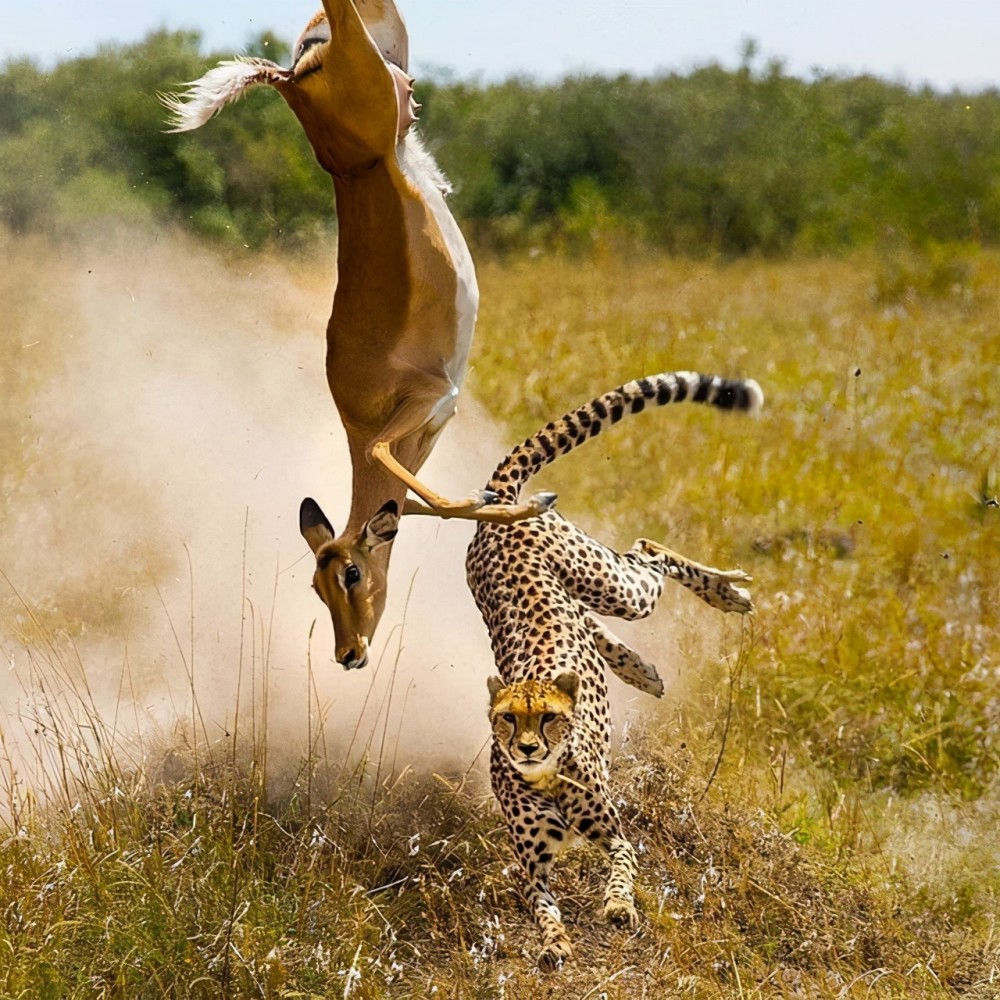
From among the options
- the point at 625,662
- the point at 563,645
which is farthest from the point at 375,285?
the point at 625,662

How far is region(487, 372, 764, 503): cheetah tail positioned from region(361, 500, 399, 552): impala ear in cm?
82

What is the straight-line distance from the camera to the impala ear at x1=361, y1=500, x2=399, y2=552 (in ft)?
17.8

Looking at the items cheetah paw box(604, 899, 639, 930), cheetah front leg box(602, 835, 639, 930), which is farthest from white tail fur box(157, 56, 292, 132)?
cheetah paw box(604, 899, 639, 930)

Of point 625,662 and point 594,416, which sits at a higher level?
point 594,416

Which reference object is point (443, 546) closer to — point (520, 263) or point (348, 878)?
point (348, 878)

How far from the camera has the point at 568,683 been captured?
5398 mm

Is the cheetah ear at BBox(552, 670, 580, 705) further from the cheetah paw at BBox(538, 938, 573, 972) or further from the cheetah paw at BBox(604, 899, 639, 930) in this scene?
the cheetah paw at BBox(538, 938, 573, 972)

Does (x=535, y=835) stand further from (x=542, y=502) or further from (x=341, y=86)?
(x=341, y=86)

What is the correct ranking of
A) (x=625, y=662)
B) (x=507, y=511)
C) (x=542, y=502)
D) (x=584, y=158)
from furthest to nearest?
(x=584, y=158), (x=625, y=662), (x=507, y=511), (x=542, y=502)

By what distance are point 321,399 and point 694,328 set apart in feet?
13.0

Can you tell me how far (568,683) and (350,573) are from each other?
2.90 feet

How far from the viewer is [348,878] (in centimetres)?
577

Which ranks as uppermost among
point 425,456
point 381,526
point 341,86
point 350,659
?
point 341,86

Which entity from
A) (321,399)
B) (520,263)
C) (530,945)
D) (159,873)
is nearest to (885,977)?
(530,945)
